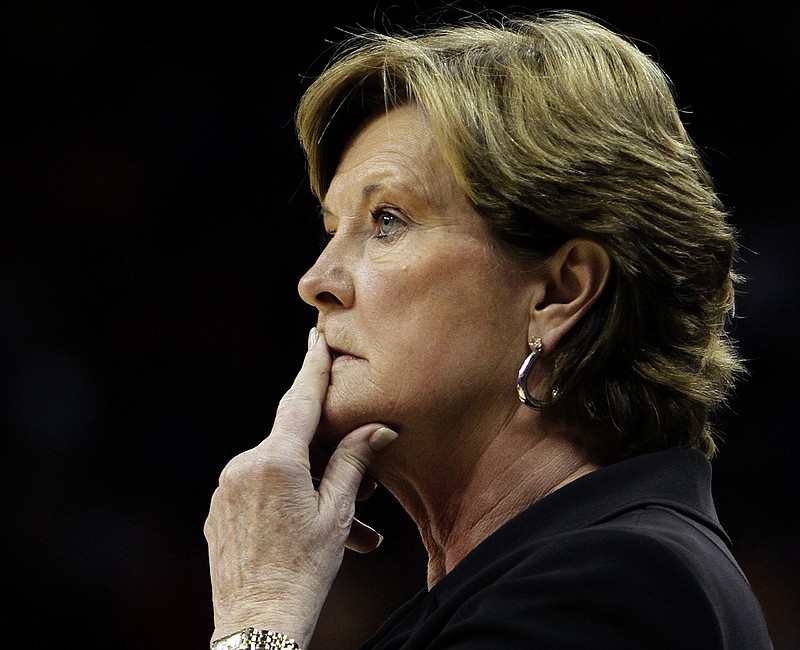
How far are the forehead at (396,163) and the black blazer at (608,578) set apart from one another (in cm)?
46

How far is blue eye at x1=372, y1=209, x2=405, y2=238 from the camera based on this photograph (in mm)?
1627

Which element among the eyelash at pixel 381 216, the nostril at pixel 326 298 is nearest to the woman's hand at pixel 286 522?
the nostril at pixel 326 298

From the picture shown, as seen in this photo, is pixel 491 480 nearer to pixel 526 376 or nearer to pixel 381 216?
pixel 526 376

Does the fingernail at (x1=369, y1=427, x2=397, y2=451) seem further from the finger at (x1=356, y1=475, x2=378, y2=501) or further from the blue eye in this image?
the blue eye

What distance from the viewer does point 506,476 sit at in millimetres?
1594

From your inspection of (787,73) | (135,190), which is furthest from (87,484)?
(787,73)

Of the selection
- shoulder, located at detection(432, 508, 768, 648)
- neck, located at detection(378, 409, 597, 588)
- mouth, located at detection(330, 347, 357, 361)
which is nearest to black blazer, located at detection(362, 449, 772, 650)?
shoulder, located at detection(432, 508, 768, 648)

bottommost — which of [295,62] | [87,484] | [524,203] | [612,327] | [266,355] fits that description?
[87,484]

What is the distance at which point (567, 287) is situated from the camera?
1.58 meters

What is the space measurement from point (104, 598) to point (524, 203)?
2243mm

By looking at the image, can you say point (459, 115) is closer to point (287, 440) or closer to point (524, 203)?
point (524, 203)

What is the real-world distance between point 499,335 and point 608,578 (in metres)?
0.46

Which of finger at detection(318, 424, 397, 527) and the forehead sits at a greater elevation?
the forehead

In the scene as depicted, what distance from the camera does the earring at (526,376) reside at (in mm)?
1544
